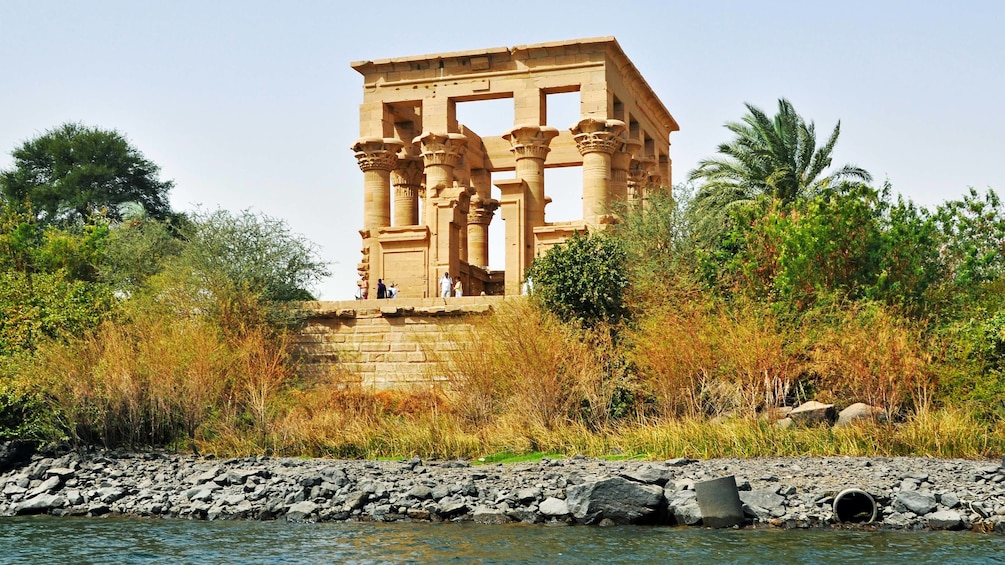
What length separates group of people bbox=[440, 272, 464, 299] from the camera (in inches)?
1187

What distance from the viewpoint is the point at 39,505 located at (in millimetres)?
19062

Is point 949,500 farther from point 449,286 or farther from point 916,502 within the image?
point 449,286

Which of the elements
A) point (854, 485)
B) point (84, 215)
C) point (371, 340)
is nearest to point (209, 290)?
point (371, 340)

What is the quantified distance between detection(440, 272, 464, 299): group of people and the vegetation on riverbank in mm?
4098

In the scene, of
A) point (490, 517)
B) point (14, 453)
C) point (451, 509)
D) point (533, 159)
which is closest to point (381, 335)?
point (533, 159)

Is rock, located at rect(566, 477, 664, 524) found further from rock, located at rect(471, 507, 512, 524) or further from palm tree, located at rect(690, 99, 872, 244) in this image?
palm tree, located at rect(690, 99, 872, 244)

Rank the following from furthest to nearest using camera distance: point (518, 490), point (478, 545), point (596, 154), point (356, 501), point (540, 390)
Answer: point (596, 154), point (540, 390), point (356, 501), point (518, 490), point (478, 545)

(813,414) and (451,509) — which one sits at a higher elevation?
(813,414)

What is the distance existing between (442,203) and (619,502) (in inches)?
643

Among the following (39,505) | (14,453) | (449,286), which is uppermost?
(449,286)

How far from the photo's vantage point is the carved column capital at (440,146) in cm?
3341

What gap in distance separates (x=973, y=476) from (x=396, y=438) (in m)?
9.90

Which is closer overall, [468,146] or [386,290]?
[386,290]

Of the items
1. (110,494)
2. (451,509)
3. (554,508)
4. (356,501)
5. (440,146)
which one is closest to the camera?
(554,508)
